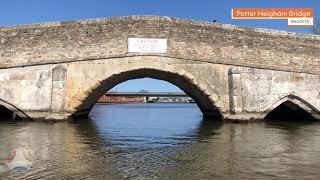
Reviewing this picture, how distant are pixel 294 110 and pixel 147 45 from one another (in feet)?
28.9

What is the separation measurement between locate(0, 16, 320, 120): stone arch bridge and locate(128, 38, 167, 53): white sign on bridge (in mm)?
125

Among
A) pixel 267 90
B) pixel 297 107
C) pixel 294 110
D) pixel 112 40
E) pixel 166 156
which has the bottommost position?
pixel 166 156

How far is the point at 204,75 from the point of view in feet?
57.9

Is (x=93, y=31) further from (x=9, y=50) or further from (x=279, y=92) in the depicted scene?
(x=279, y=92)

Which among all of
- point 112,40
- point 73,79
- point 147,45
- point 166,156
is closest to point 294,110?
point 147,45

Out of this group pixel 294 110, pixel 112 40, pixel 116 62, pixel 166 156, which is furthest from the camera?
pixel 294 110

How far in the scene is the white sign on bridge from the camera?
56.6ft

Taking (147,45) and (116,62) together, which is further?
(147,45)

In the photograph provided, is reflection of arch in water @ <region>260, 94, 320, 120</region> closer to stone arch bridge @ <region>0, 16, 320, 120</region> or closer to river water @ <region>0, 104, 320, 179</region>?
stone arch bridge @ <region>0, 16, 320, 120</region>

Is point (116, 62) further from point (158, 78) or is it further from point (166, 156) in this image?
point (166, 156)

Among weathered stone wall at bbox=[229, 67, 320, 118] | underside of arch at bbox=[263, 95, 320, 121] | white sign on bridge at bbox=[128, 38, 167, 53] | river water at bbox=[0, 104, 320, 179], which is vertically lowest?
river water at bbox=[0, 104, 320, 179]

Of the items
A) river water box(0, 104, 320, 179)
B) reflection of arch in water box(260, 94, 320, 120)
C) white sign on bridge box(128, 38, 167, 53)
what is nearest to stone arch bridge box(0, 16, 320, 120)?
white sign on bridge box(128, 38, 167, 53)

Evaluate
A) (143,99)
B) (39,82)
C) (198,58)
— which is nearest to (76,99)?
(39,82)

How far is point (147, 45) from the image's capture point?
683 inches
